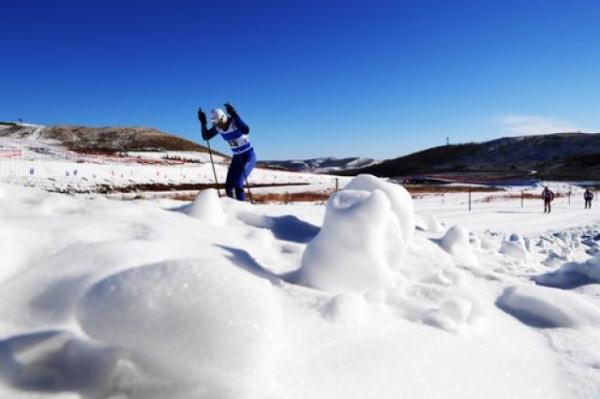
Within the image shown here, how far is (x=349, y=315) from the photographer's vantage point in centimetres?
296

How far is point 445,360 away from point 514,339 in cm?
85

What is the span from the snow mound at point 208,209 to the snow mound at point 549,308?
2882mm

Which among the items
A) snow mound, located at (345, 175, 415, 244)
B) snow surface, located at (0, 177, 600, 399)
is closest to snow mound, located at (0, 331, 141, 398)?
snow surface, located at (0, 177, 600, 399)

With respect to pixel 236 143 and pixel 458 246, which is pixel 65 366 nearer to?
pixel 458 246

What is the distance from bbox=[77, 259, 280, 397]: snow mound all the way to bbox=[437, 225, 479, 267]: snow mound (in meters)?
3.96

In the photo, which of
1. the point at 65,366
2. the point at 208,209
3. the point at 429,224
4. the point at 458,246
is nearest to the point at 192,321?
the point at 65,366

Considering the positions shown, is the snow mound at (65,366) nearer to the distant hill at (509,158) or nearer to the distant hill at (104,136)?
the distant hill at (509,158)

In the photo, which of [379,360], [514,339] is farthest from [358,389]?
[514,339]

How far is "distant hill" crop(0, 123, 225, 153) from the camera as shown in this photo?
78363 millimetres

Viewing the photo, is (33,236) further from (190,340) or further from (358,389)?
(358,389)

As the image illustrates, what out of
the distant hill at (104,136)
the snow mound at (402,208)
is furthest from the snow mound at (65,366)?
the distant hill at (104,136)

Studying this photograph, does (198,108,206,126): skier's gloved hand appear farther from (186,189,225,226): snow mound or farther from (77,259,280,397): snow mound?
(77,259,280,397): snow mound

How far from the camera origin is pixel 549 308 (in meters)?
3.66

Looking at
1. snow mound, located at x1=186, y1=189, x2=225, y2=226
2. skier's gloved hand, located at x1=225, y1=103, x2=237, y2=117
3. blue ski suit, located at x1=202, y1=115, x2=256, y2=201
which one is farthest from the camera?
blue ski suit, located at x1=202, y1=115, x2=256, y2=201
